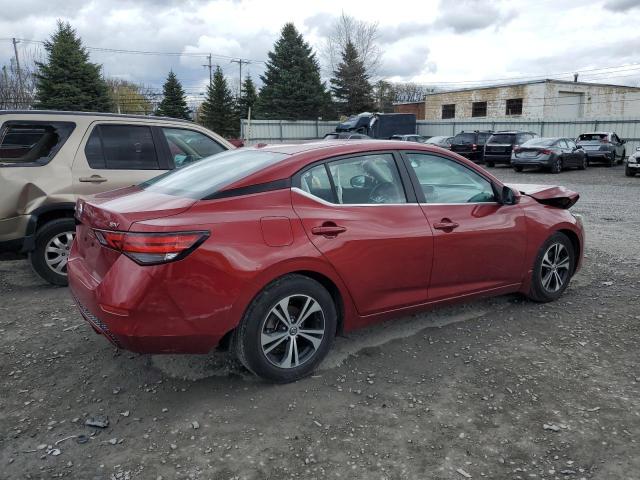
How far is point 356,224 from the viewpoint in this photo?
361 centimetres

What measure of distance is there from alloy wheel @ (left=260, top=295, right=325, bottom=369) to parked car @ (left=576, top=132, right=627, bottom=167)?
76.8 ft

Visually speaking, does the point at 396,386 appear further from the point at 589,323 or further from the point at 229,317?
the point at 589,323

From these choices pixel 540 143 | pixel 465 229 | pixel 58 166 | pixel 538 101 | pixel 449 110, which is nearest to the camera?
pixel 465 229

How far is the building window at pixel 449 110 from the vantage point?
48197 millimetres

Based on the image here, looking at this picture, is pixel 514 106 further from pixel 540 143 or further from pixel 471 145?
pixel 540 143

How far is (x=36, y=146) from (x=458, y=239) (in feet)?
14.4

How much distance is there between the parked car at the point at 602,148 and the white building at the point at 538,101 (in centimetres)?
1744

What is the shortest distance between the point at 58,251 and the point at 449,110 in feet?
155

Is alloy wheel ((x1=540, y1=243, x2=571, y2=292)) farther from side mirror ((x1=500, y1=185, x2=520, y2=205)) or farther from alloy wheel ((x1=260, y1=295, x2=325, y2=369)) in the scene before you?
alloy wheel ((x1=260, y1=295, x2=325, y2=369))

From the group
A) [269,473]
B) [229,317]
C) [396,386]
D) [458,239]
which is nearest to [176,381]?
[229,317]

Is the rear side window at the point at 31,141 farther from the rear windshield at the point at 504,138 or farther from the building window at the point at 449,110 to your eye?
the building window at the point at 449,110

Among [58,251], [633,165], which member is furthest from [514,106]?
[58,251]

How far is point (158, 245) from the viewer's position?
2.95 meters

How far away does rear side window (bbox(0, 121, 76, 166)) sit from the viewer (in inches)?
211
